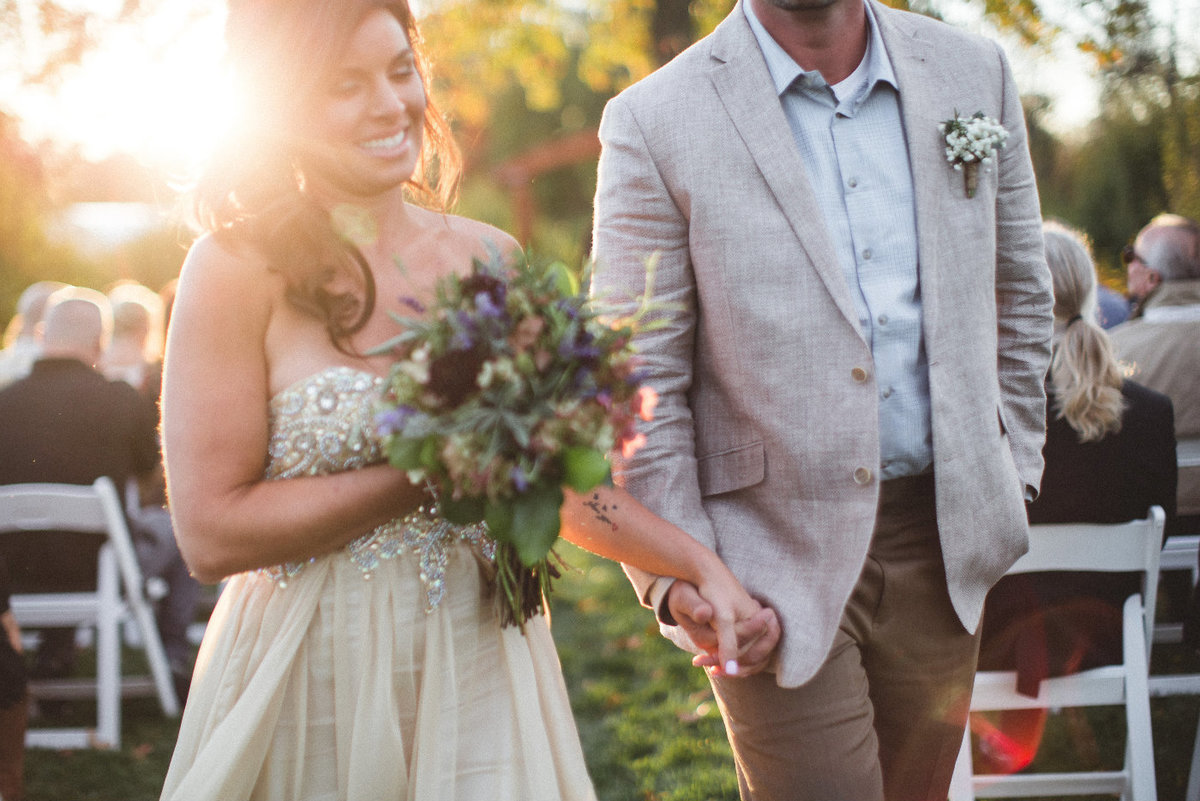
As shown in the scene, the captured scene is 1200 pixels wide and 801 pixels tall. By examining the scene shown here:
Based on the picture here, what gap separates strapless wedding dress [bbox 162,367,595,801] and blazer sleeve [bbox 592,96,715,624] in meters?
0.39

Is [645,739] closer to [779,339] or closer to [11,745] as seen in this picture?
[11,745]

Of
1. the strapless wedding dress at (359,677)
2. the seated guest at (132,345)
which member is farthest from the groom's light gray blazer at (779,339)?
the seated guest at (132,345)

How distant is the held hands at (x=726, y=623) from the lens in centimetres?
201

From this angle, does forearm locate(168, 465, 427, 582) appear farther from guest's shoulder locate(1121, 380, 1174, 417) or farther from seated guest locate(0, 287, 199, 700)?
seated guest locate(0, 287, 199, 700)

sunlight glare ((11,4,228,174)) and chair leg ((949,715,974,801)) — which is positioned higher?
sunlight glare ((11,4,228,174))

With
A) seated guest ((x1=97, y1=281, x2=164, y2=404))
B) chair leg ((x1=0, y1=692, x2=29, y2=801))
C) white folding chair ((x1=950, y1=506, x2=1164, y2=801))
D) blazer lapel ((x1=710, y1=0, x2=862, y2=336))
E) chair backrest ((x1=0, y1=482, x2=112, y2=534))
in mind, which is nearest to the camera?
blazer lapel ((x1=710, y1=0, x2=862, y2=336))

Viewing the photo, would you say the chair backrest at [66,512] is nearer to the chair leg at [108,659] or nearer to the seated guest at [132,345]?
the chair leg at [108,659]

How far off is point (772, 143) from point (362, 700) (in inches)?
57.1

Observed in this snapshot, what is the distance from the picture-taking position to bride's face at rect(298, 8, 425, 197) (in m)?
2.12

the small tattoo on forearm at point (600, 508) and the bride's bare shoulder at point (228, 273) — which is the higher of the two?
the bride's bare shoulder at point (228, 273)

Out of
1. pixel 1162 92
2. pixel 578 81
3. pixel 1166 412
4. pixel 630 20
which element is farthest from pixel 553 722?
pixel 578 81

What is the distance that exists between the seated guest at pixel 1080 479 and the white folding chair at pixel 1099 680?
8 cm

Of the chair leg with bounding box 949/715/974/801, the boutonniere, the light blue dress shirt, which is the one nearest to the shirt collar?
the light blue dress shirt

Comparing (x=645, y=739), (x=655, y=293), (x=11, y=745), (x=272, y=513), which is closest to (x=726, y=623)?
(x=655, y=293)
